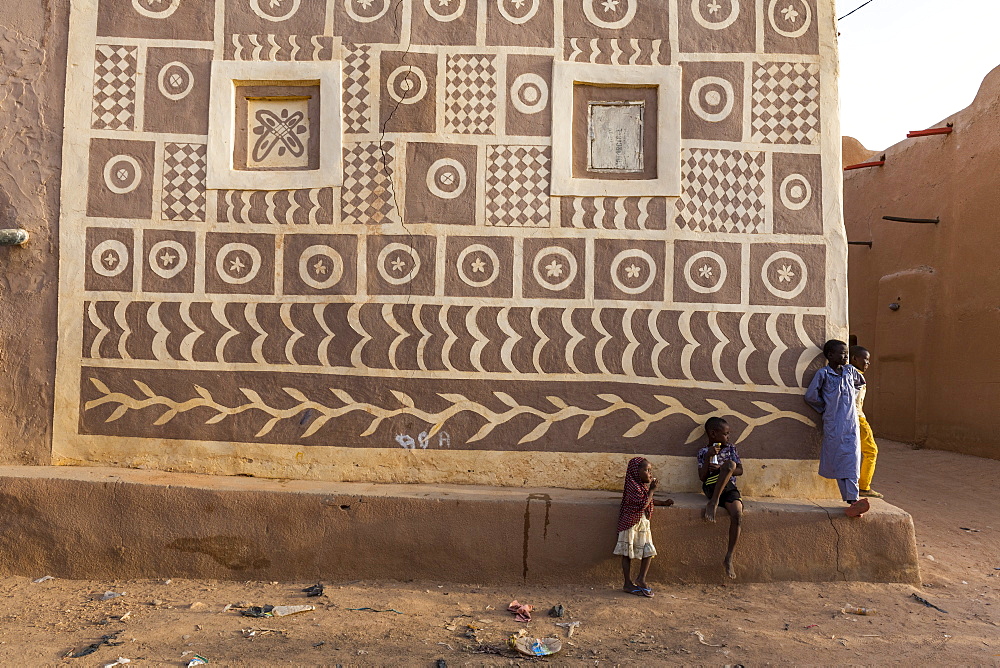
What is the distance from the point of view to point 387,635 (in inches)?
134

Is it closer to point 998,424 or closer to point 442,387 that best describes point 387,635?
point 442,387

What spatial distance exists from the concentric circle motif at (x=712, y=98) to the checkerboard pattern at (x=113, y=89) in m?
3.42

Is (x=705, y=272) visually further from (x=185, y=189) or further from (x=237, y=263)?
(x=185, y=189)

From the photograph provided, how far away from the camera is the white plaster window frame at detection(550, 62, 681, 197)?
428cm

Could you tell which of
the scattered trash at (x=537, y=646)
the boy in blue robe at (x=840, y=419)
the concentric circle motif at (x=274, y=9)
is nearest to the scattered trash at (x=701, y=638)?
the scattered trash at (x=537, y=646)

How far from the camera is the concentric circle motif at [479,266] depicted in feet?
14.1

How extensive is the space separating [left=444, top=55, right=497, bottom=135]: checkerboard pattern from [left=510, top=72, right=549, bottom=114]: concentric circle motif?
13 centimetres

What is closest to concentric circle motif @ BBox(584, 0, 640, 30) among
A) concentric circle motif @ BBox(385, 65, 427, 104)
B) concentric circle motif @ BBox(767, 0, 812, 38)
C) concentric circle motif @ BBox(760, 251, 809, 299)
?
concentric circle motif @ BBox(767, 0, 812, 38)

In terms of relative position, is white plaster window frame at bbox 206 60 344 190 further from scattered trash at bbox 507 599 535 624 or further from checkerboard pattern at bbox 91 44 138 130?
scattered trash at bbox 507 599 535 624

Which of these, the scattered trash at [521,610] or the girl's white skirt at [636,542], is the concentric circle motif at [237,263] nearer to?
the scattered trash at [521,610]

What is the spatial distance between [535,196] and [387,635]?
8.38ft

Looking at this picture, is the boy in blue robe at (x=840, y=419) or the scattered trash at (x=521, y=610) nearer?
the scattered trash at (x=521, y=610)

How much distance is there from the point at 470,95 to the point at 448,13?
1.75 ft

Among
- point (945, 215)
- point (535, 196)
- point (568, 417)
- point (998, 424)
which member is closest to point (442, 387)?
point (568, 417)
